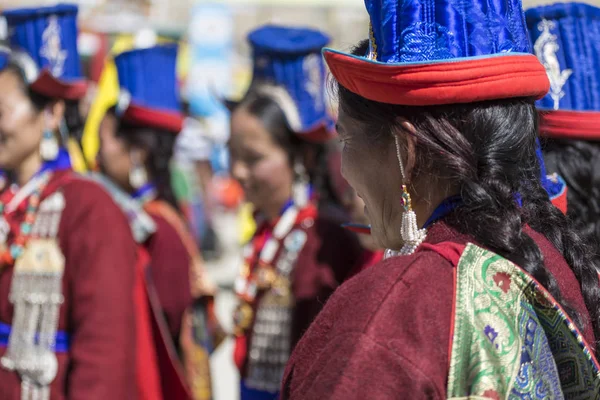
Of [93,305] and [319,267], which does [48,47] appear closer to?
[93,305]

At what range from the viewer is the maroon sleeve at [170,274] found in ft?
13.1

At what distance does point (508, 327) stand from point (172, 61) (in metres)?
3.84

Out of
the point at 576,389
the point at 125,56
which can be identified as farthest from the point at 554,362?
the point at 125,56

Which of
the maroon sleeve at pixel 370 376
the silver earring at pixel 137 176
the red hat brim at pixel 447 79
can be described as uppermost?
the red hat brim at pixel 447 79

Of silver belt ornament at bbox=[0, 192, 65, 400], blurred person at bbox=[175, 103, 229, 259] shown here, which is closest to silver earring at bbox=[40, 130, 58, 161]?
silver belt ornament at bbox=[0, 192, 65, 400]

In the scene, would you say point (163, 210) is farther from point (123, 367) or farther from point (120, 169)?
point (123, 367)

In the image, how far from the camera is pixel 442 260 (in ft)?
4.27

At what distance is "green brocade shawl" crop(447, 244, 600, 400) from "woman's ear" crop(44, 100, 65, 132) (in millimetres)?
2262

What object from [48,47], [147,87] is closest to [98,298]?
[48,47]

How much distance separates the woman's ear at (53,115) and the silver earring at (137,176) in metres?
1.42

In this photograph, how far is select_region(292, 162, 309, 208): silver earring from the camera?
3.67 m

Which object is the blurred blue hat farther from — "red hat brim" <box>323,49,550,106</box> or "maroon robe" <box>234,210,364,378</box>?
"red hat brim" <box>323,49,550,106</box>

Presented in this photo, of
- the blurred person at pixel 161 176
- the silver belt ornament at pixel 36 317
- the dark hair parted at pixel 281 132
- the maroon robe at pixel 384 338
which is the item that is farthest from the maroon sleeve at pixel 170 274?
the maroon robe at pixel 384 338

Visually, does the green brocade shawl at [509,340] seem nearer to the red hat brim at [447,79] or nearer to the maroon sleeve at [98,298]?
the red hat brim at [447,79]
